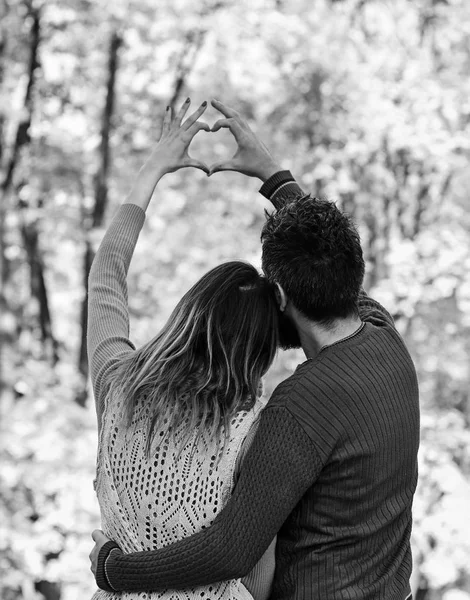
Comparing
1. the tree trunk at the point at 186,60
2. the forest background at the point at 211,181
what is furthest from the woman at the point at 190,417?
the tree trunk at the point at 186,60

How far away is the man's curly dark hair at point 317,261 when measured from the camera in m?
1.40

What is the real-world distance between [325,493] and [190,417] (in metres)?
0.27

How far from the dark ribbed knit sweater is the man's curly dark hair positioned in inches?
3.1

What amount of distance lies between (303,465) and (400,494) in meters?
0.26

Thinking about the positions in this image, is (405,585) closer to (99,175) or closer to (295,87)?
(295,87)

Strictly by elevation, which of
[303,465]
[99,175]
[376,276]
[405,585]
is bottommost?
[376,276]

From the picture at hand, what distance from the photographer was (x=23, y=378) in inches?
242

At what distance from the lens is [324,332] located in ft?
4.71

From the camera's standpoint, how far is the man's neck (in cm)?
143

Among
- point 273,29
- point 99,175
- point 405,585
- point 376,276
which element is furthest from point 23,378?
point 405,585

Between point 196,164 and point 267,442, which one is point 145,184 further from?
point 267,442

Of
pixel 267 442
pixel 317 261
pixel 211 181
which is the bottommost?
pixel 211 181

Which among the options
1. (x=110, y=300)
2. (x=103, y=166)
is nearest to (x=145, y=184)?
(x=110, y=300)

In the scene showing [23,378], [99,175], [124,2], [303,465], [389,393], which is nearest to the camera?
[303,465]
